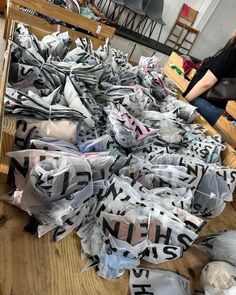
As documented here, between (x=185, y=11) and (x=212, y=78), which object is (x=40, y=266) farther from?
(x=185, y=11)

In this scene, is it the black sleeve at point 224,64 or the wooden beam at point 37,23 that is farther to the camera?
the wooden beam at point 37,23

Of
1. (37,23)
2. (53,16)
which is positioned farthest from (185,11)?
(37,23)

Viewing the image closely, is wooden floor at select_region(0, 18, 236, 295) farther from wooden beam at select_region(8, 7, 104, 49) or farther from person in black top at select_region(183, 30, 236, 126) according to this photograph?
wooden beam at select_region(8, 7, 104, 49)

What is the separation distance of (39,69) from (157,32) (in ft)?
18.0

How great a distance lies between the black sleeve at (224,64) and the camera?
1547mm

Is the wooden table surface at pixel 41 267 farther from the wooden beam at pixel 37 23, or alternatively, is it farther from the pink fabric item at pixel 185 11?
the pink fabric item at pixel 185 11

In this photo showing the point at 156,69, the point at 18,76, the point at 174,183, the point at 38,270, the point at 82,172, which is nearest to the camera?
the point at 38,270

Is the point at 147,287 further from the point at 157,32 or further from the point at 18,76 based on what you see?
the point at 157,32

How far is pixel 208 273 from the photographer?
851 mm

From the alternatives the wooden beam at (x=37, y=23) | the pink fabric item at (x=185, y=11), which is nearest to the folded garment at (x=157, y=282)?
the wooden beam at (x=37, y=23)

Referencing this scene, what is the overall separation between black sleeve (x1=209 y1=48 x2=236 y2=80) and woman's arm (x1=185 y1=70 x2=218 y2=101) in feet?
0.09

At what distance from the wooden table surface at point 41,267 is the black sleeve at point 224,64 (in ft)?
4.12

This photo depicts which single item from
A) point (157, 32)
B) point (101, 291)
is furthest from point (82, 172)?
point (157, 32)

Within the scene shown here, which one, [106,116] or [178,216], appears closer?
[178,216]
